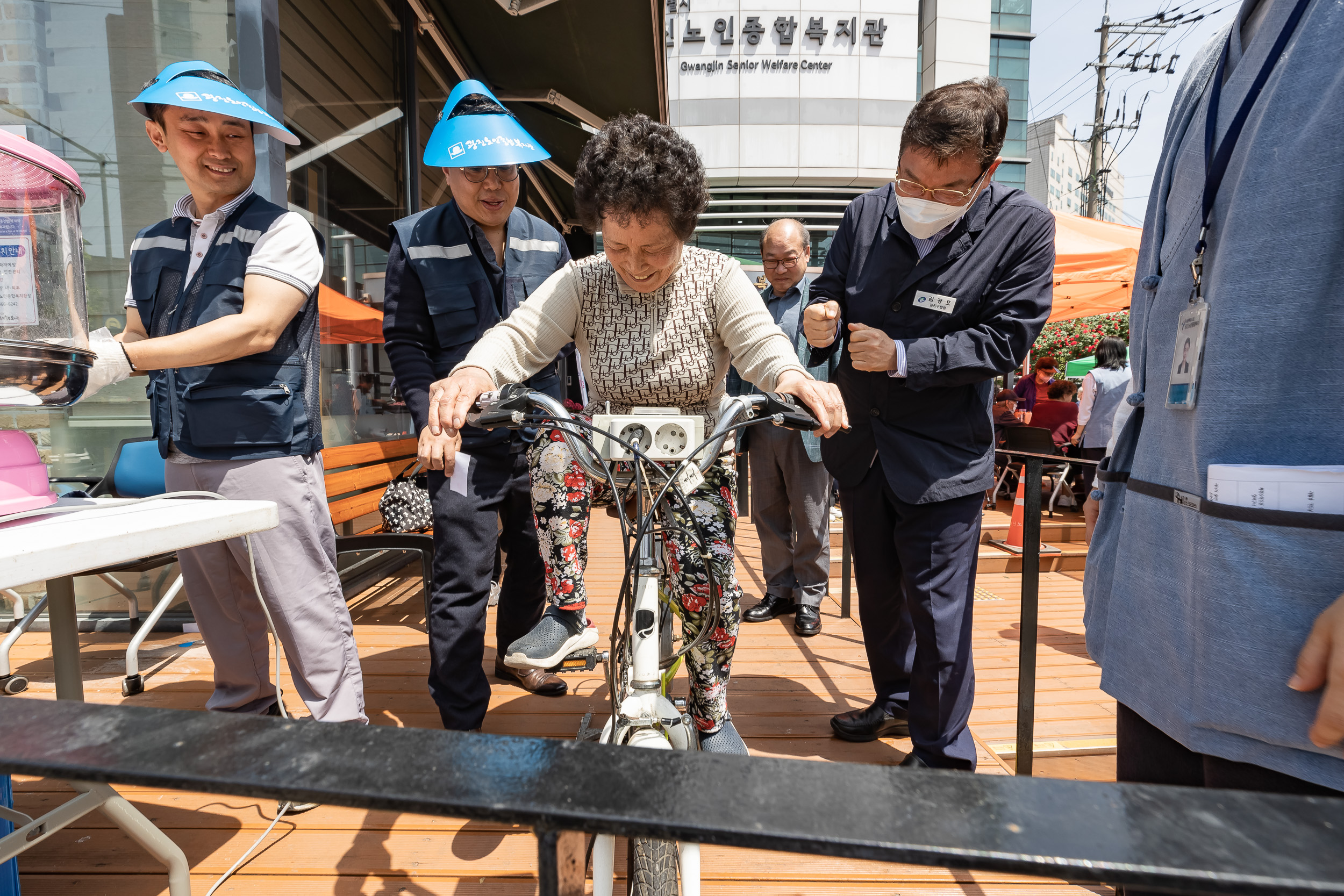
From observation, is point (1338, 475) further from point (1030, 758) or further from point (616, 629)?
point (1030, 758)

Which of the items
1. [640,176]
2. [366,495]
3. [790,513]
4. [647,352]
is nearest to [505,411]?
[647,352]

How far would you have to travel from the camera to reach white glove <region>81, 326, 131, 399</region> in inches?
59.0

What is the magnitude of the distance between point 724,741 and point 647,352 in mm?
1029

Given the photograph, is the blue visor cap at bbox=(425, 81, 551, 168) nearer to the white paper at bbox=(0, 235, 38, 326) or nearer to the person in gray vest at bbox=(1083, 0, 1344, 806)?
the white paper at bbox=(0, 235, 38, 326)

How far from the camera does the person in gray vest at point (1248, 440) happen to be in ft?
2.36

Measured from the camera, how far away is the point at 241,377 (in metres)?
1.91

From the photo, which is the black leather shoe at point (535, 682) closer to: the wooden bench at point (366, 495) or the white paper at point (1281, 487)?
the wooden bench at point (366, 495)

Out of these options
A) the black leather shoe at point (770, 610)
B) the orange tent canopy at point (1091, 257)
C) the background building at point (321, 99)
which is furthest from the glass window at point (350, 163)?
the orange tent canopy at point (1091, 257)

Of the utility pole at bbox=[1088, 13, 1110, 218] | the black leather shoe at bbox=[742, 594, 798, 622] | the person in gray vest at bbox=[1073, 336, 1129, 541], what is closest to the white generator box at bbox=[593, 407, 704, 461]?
the black leather shoe at bbox=[742, 594, 798, 622]

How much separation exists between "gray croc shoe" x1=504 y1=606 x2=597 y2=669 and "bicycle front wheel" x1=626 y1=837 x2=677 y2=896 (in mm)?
532

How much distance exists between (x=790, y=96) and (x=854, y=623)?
17.5 metres

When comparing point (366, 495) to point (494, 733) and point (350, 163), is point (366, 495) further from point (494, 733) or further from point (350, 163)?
point (494, 733)

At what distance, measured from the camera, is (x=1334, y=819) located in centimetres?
40

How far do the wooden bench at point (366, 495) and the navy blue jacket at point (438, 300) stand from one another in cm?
77
